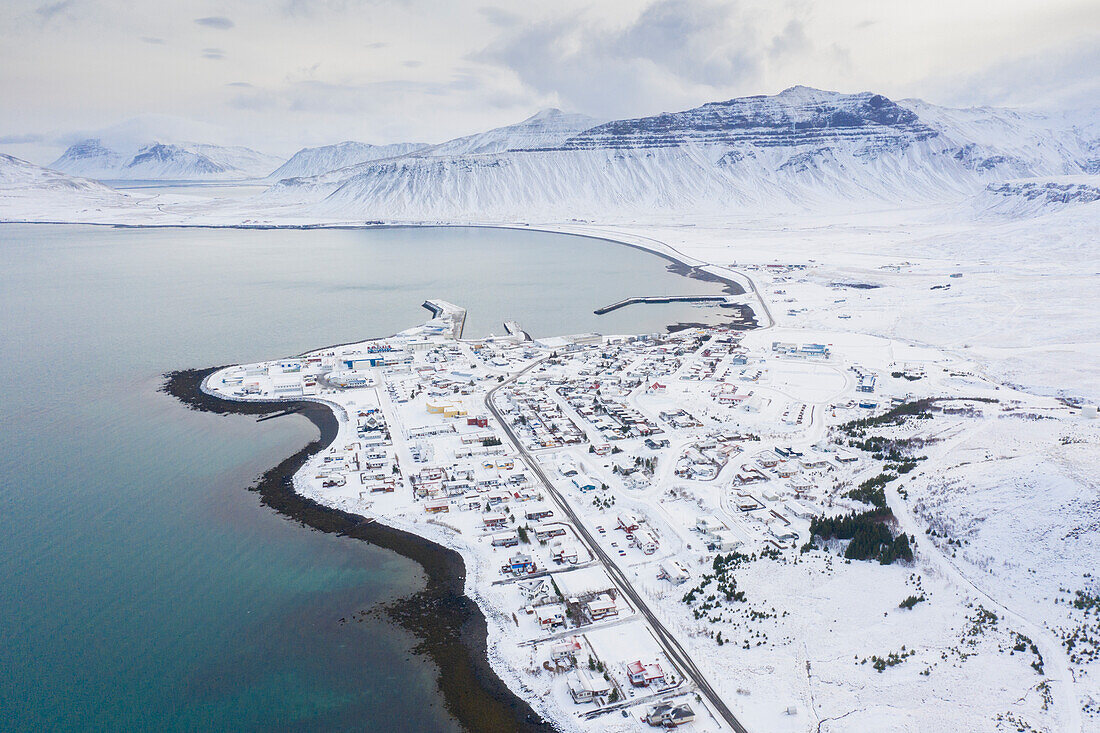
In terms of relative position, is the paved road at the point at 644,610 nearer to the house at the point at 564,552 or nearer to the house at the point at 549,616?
the house at the point at 564,552

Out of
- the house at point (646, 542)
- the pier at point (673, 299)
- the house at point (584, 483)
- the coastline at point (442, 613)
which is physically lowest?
the coastline at point (442, 613)

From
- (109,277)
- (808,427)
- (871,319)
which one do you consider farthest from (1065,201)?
(109,277)

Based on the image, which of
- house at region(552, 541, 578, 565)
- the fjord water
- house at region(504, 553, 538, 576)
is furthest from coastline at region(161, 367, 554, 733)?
house at region(552, 541, 578, 565)

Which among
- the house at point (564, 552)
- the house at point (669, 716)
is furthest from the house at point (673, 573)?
the house at point (669, 716)

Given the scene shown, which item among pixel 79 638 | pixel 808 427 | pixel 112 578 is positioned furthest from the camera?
pixel 808 427

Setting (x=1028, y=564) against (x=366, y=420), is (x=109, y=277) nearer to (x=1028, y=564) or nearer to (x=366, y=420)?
(x=366, y=420)

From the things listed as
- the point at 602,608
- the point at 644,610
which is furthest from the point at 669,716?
the point at 602,608
